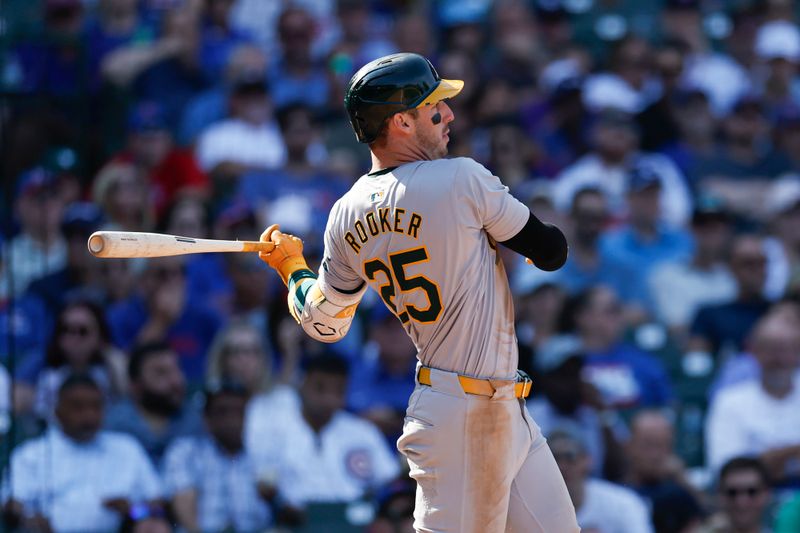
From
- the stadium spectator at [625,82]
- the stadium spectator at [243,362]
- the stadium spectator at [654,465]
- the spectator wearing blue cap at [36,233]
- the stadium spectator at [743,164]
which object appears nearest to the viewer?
the stadium spectator at [654,465]

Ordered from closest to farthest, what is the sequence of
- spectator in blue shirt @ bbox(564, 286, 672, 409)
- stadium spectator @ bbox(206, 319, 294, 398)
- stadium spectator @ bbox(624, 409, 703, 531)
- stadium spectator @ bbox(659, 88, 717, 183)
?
stadium spectator @ bbox(624, 409, 703, 531) < stadium spectator @ bbox(206, 319, 294, 398) < spectator in blue shirt @ bbox(564, 286, 672, 409) < stadium spectator @ bbox(659, 88, 717, 183)

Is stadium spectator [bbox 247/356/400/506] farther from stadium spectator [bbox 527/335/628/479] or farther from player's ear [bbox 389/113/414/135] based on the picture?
player's ear [bbox 389/113/414/135]

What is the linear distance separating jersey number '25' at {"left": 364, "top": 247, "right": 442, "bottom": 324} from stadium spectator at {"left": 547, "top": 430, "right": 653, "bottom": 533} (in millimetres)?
2568

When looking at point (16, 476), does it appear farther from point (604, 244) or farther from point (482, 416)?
point (604, 244)

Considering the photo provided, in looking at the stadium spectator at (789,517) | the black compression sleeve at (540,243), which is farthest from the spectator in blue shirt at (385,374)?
the black compression sleeve at (540,243)

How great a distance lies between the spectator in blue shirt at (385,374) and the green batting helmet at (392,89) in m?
3.57

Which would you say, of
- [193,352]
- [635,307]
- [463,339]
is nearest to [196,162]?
[193,352]

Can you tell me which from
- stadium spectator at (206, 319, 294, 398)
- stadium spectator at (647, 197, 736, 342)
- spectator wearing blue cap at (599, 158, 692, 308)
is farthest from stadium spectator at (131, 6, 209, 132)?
stadium spectator at (647, 197, 736, 342)

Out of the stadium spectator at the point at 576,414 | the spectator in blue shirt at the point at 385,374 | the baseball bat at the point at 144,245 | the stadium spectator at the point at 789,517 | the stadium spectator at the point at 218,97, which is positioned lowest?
the stadium spectator at the point at 789,517

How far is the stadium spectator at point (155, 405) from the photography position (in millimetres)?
6414

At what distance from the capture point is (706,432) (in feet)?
23.0

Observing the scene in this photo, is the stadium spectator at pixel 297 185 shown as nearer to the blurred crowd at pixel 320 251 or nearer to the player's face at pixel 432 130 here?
the blurred crowd at pixel 320 251

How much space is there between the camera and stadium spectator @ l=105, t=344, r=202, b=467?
6.41 m

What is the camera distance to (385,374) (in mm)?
7176
